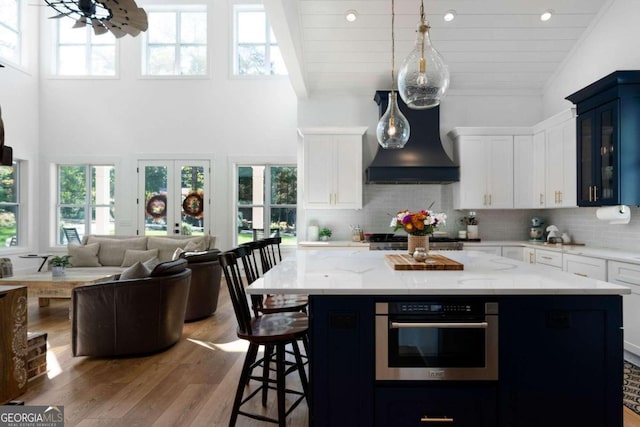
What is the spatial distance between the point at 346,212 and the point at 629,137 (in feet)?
11.4

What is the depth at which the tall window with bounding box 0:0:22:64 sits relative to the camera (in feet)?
22.2

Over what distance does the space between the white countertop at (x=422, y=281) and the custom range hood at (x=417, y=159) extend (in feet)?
8.67

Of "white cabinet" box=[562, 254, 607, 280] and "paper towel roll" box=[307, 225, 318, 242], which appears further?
"paper towel roll" box=[307, 225, 318, 242]

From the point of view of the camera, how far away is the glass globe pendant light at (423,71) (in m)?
2.02

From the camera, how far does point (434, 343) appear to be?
71.7 inches

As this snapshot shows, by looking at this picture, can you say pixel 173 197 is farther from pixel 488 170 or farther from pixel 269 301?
pixel 488 170

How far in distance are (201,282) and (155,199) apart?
3.76 meters

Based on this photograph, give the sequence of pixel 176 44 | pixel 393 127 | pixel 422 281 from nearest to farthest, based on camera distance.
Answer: pixel 422 281, pixel 393 127, pixel 176 44

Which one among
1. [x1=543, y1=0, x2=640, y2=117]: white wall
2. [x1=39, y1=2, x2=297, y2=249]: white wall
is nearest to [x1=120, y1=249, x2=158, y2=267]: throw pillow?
[x1=39, y1=2, x2=297, y2=249]: white wall

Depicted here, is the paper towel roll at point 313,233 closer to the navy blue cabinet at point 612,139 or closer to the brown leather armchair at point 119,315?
the brown leather armchair at point 119,315

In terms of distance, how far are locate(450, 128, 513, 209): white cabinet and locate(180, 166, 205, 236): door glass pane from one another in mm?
4910

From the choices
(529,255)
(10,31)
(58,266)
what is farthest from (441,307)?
(10,31)

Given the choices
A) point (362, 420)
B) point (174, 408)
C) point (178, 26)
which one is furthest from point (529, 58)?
point (178, 26)

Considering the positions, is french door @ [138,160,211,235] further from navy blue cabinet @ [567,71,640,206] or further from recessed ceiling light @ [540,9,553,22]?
navy blue cabinet @ [567,71,640,206]
